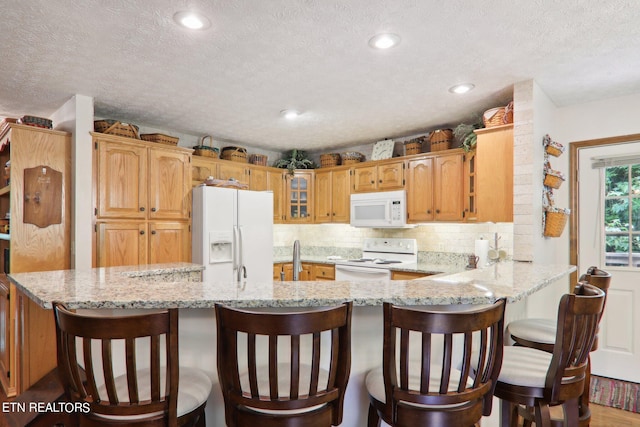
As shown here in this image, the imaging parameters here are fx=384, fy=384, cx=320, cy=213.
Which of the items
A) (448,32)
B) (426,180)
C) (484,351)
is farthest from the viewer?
(426,180)

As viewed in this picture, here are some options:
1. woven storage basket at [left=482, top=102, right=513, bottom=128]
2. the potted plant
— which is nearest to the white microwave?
the potted plant

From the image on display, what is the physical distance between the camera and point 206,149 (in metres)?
4.41

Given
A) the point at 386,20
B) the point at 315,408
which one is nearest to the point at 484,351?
the point at 315,408

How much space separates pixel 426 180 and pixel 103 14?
10.7 feet

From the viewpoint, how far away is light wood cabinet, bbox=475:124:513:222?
3.07 m

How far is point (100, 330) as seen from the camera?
1.13 metres

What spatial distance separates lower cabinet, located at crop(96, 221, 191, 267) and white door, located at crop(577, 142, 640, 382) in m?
3.79

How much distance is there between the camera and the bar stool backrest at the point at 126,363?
1.12 m

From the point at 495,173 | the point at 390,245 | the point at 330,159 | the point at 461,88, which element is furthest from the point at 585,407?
the point at 330,159

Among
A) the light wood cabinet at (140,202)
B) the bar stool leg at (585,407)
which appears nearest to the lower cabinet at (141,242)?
the light wood cabinet at (140,202)

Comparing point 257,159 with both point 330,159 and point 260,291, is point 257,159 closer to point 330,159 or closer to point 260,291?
point 330,159

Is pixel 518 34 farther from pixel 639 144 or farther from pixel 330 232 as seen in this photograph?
pixel 330 232

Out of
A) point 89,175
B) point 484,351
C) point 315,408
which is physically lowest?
point 315,408

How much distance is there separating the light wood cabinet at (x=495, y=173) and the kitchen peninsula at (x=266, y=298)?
1.18 metres
